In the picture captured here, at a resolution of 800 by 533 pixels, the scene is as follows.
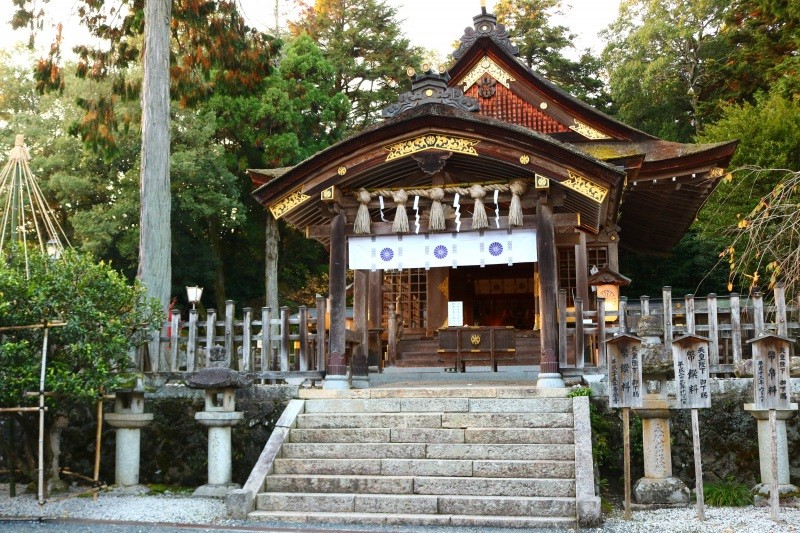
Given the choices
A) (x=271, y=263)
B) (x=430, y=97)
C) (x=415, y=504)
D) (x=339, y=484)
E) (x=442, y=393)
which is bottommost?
(x=415, y=504)

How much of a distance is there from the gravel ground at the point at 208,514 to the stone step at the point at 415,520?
0.52 ft

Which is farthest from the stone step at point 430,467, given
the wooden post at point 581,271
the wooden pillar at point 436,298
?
the wooden pillar at point 436,298

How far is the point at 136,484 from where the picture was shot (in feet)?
34.2

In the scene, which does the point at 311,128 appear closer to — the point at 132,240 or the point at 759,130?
the point at 132,240

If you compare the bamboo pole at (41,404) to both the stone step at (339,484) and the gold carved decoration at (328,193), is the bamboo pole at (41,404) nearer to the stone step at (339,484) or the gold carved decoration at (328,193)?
the stone step at (339,484)

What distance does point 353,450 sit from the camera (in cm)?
937

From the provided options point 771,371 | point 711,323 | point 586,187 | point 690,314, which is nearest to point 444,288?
point 586,187

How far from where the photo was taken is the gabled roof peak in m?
17.7

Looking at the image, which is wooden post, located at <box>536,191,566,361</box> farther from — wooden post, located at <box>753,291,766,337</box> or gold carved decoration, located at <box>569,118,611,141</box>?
gold carved decoration, located at <box>569,118,611,141</box>

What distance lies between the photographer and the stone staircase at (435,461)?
26.7ft

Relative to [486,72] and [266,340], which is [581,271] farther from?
[266,340]

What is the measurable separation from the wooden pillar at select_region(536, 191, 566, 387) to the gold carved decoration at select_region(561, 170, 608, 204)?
0.49 meters

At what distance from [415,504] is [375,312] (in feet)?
24.8

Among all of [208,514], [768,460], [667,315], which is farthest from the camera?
[667,315]
